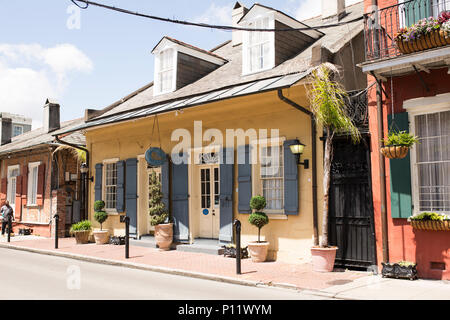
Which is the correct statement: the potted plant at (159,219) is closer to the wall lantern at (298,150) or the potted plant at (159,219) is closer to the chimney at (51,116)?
the wall lantern at (298,150)

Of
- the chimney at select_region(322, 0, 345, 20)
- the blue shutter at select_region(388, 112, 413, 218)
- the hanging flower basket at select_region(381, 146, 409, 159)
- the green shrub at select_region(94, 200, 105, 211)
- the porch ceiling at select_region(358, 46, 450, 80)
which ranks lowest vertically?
the green shrub at select_region(94, 200, 105, 211)

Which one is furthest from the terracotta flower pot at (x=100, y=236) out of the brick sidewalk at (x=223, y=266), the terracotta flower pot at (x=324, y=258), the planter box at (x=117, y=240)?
the terracotta flower pot at (x=324, y=258)

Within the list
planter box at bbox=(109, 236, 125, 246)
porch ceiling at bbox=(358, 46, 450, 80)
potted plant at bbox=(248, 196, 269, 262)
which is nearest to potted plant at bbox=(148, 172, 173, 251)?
planter box at bbox=(109, 236, 125, 246)

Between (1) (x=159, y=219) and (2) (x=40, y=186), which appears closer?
(1) (x=159, y=219)

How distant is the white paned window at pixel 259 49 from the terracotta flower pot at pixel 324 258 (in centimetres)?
→ 552

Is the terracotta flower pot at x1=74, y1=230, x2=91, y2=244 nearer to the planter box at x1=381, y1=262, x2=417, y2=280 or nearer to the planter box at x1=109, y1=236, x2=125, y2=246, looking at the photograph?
the planter box at x1=109, y1=236, x2=125, y2=246

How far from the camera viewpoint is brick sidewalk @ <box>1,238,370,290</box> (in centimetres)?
801

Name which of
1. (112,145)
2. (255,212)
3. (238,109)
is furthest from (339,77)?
(112,145)

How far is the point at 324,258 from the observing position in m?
8.72

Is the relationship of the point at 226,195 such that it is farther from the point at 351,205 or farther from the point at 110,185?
the point at 110,185

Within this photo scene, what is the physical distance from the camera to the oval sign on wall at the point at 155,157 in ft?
41.4

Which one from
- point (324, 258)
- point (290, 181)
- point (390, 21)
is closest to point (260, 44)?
point (390, 21)

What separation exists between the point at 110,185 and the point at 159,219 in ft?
12.3

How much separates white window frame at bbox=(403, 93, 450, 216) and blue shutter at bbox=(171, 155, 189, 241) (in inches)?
252
